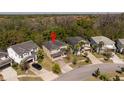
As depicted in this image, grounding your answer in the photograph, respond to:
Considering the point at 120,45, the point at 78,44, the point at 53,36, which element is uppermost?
the point at 53,36

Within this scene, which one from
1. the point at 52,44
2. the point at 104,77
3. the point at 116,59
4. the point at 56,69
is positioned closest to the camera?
the point at 104,77

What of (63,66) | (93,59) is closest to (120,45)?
(93,59)

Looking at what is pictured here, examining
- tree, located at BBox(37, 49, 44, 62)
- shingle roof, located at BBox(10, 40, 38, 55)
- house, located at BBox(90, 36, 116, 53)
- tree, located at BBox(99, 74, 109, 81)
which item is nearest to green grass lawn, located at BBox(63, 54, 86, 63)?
house, located at BBox(90, 36, 116, 53)

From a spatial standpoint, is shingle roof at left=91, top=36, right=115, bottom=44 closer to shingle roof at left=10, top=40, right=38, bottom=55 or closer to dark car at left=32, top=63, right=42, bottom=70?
shingle roof at left=10, top=40, right=38, bottom=55

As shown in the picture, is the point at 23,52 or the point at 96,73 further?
the point at 23,52

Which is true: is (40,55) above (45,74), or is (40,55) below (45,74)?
above

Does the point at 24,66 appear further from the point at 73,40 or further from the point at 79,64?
the point at 73,40

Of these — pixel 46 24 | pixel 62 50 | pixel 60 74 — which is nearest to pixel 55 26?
pixel 46 24

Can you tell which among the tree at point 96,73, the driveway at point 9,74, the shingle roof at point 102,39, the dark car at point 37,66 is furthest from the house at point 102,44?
the driveway at point 9,74
